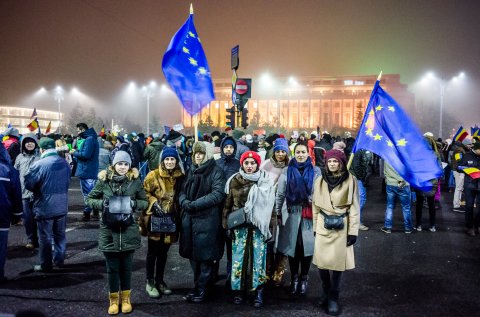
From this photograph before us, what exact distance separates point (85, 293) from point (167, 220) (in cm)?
152

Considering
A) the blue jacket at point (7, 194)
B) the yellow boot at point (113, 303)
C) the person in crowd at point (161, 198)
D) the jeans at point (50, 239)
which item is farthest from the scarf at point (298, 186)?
the blue jacket at point (7, 194)

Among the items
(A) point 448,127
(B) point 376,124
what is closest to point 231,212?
(B) point 376,124

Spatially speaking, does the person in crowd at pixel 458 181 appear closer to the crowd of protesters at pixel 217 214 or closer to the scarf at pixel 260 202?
the crowd of protesters at pixel 217 214

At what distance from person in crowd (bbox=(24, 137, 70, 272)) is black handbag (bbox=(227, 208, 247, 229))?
2883 mm

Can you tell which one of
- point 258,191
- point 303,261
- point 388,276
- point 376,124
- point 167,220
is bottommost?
point 388,276

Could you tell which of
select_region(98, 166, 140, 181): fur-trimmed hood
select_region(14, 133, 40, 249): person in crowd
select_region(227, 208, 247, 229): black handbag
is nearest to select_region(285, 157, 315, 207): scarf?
select_region(227, 208, 247, 229): black handbag

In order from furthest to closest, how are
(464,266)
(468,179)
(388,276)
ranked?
(468,179) < (464,266) < (388,276)

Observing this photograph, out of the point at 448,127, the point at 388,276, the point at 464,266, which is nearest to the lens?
the point at 388,276

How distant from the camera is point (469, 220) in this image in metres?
8.44

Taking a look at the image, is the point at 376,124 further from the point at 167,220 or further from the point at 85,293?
→ the point at 85,293

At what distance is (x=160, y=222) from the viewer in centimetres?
490

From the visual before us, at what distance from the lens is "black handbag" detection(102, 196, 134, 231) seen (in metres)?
4.44

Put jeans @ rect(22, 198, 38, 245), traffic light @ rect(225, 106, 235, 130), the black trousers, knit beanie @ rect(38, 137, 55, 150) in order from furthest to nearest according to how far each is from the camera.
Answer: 1. traffic light @ rect(225, 106, 235, 130)
2. jeans @ rect(22, 198, 38, 245)
3. knit beanie @ rect(38, 137, 55, 150)
4. the black trousers

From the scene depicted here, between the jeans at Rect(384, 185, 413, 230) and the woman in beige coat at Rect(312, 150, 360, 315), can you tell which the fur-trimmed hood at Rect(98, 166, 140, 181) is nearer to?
the woman in beige coat at Rect(312, 150, 360, 315)
